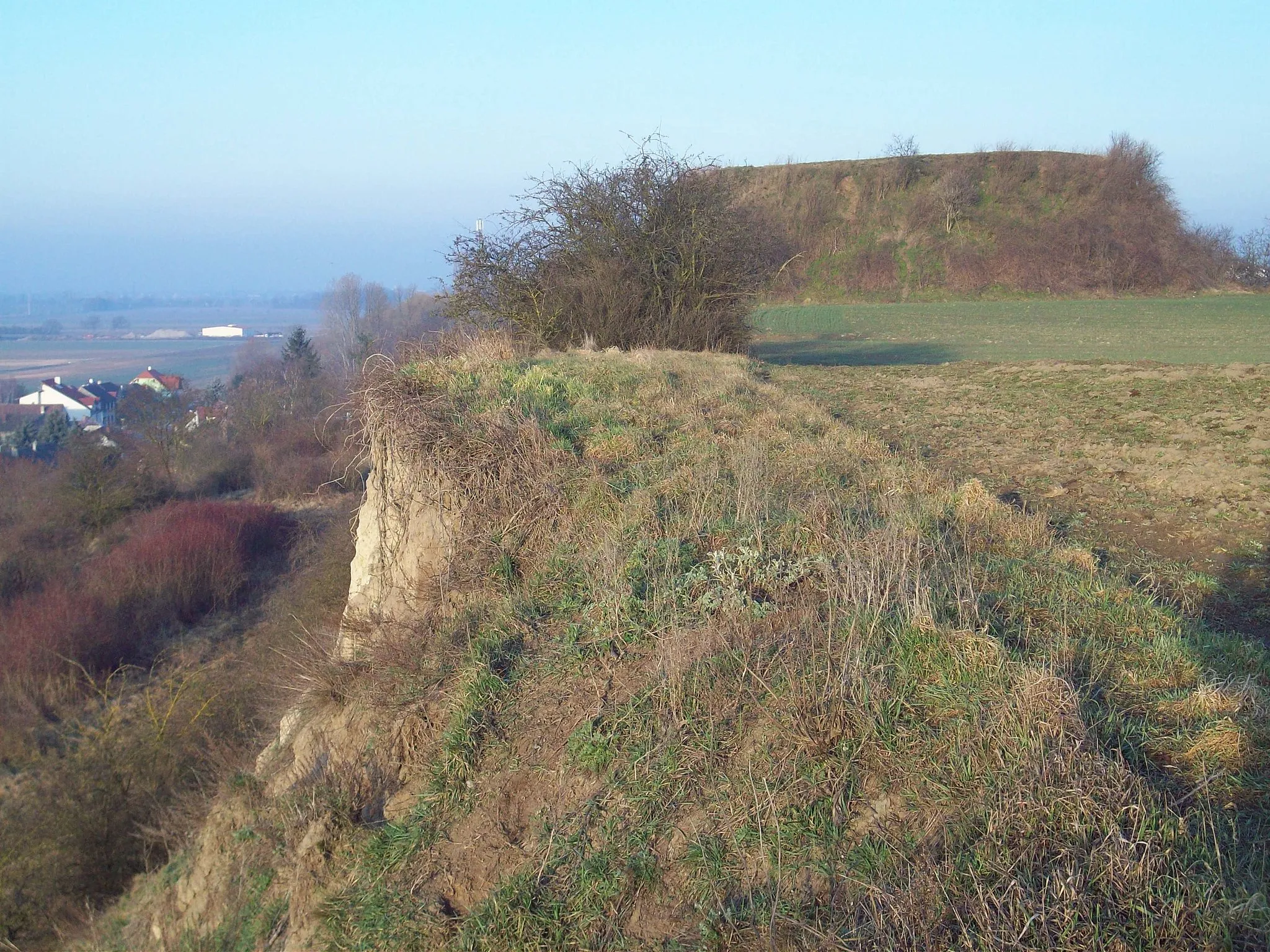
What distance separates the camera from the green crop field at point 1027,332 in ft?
68.0

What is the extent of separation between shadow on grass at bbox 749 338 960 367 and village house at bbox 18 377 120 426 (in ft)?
121

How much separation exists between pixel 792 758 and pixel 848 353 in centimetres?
2293

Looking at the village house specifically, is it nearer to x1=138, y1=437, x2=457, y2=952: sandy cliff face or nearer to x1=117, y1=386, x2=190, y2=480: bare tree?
x1=117, y1=386, x2=190, y2=480: bare tree

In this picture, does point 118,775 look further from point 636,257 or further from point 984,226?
point 984,226

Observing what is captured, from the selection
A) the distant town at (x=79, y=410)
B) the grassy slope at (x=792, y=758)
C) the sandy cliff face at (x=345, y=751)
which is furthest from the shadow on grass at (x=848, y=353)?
the distant town at (x=79, y=410)

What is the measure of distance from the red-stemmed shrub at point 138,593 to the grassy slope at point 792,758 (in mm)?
13322

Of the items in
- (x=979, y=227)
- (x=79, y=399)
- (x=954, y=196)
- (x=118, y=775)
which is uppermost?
(x=954, y=196)

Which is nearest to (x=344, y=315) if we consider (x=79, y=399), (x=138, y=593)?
(x=79, y=399)

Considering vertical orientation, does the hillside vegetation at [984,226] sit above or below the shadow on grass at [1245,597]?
above

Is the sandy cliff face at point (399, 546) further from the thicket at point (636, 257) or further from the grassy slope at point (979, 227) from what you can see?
the grassy slope at point (979, 227)

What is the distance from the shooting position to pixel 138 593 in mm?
19406

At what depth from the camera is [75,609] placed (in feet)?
58.9

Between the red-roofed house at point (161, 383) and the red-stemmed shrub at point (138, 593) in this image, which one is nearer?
the red-stemmed shrub at point (138, 593)

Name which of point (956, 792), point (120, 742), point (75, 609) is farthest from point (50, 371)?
point (956, 792)
